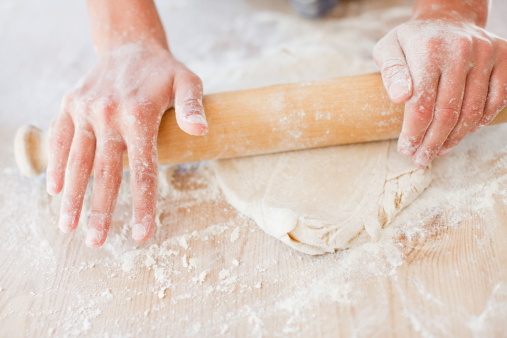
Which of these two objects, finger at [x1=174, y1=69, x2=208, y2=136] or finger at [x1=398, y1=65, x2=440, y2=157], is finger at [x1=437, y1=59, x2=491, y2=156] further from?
finger at [x1=174, y1=69, x2=208, y2=136]

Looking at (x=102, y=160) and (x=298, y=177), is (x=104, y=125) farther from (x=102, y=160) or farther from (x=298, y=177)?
(x=298, y=177)

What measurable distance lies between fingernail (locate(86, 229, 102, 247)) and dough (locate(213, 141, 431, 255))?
1.60 feet

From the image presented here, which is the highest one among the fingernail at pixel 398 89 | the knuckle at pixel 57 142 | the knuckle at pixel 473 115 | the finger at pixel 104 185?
the fingernail at pixel 398 89

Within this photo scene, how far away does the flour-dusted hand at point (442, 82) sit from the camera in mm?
1228

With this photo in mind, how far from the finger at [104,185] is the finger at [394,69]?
2.96 feet

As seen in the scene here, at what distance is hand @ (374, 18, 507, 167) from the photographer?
1228mm

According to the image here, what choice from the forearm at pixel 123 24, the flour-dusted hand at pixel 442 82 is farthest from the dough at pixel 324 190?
the forearm at pixel 123 24

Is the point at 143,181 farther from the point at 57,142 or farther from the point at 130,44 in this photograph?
the point at 130,44

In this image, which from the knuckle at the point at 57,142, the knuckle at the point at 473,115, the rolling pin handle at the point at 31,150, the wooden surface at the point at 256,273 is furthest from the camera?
the rolling pin handle at the point at 31,150

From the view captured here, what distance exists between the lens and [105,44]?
160 centimetres

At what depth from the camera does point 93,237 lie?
121cm

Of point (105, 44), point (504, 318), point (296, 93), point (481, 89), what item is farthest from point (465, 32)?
point (105, 44)

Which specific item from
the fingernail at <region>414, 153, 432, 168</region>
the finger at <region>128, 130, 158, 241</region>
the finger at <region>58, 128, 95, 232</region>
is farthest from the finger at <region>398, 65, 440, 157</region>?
the finger at <region>58, 128, 95, 232</region>

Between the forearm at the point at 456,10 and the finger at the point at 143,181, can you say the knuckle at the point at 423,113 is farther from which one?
the finger at the point at 143,181
